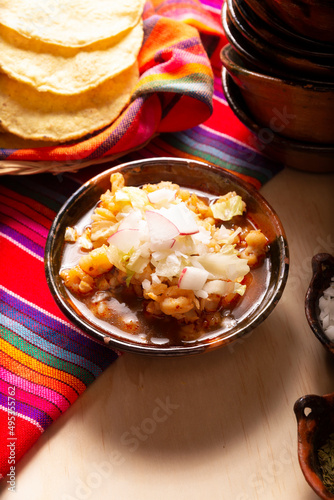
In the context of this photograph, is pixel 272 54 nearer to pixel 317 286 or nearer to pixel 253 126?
pixel 253 126

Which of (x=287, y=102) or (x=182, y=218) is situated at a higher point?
(x=287, y=102)

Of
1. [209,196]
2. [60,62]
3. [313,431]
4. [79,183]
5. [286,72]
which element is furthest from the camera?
[79,183]

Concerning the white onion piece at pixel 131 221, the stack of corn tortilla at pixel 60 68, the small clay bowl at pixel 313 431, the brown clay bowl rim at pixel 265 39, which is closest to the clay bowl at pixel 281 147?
the brown clay bowl rim at pixel 265 39

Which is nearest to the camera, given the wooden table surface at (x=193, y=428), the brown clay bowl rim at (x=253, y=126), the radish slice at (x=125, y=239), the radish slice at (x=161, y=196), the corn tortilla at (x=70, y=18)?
the wooden table surface at (x=193, y=428)

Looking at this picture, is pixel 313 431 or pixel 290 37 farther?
pixel 290 37

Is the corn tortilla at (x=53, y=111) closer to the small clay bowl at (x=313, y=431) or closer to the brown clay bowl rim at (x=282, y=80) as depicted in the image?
the brown clay bowl rim at (x=282, y=80)

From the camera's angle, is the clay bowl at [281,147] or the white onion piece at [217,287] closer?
the white onion piece at [217,287]

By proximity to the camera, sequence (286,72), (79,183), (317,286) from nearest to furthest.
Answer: (317,286) < (286,72) < (79,183)

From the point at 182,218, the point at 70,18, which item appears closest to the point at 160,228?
the point at 182,218
